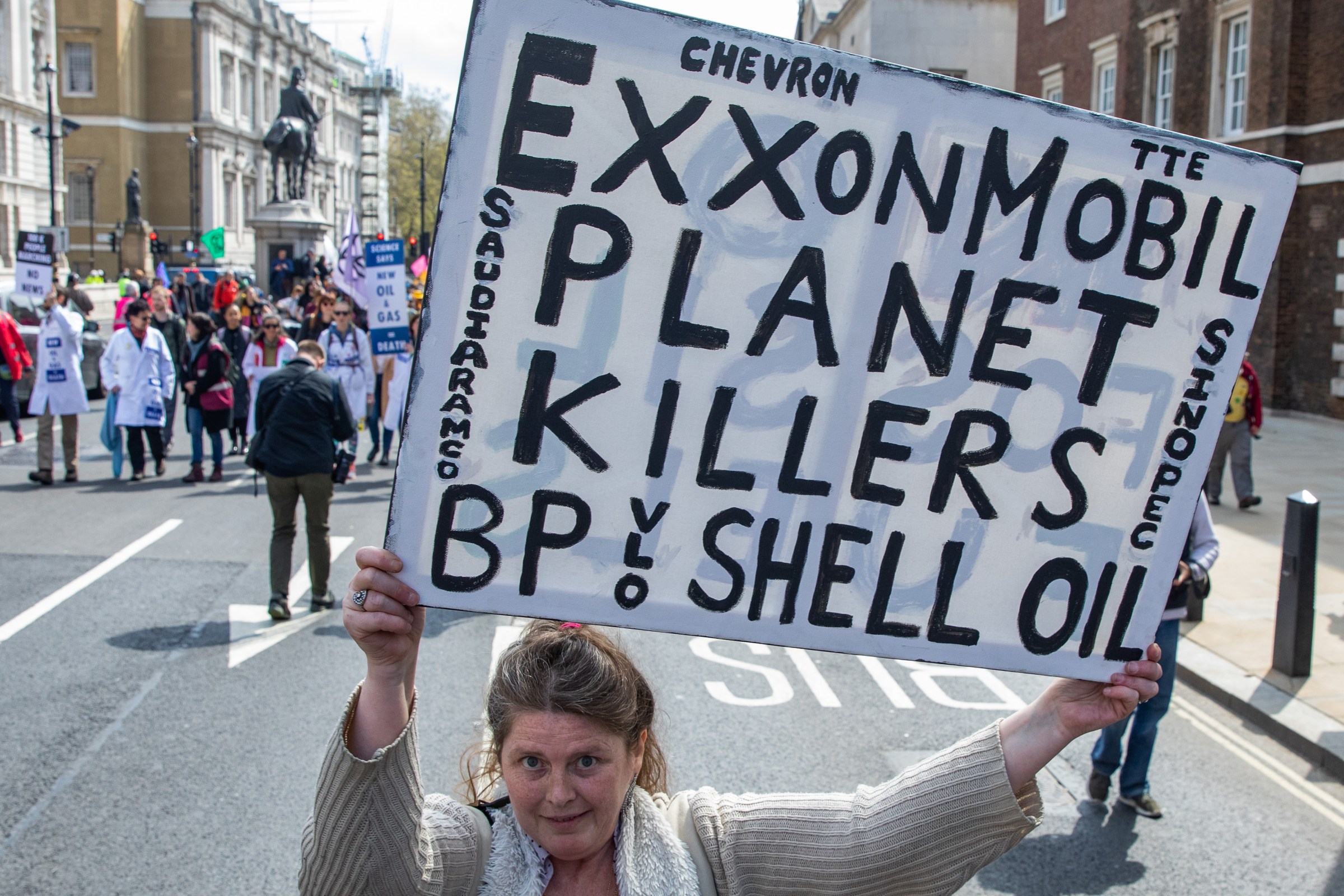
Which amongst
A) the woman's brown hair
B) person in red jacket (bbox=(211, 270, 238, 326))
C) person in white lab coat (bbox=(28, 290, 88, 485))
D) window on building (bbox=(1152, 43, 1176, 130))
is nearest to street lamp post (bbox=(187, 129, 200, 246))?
person in red jacket (bbox=(211, 270, 238, 326))

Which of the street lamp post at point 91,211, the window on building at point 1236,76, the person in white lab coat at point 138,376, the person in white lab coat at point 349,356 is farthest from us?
the street lamp post at point 91,211

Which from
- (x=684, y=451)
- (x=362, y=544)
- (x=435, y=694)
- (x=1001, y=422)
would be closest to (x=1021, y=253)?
(x=1001, y=422)

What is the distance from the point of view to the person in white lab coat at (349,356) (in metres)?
13.7

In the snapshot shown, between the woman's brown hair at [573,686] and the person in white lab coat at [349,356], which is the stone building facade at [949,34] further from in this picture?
the woman's brown hair at [573,686]

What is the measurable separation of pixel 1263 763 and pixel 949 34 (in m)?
41.5

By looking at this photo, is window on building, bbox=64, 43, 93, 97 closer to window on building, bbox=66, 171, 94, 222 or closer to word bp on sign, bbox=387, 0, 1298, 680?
window on building, bbox=66, 171, 94, 222

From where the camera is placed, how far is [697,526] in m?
2.16

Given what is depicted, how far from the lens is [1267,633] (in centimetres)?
843

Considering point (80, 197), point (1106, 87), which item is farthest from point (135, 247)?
point (1106, 87)

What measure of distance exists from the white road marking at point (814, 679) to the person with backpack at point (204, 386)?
306 inches

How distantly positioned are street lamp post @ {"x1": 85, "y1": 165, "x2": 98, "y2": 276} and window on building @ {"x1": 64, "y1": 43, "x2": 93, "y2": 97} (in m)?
4.13

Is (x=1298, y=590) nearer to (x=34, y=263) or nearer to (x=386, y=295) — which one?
(x=386, y=295)

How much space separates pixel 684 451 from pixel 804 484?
225 millimetres

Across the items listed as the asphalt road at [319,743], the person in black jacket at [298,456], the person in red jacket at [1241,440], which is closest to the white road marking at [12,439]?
the asphalt road at [319,743]
